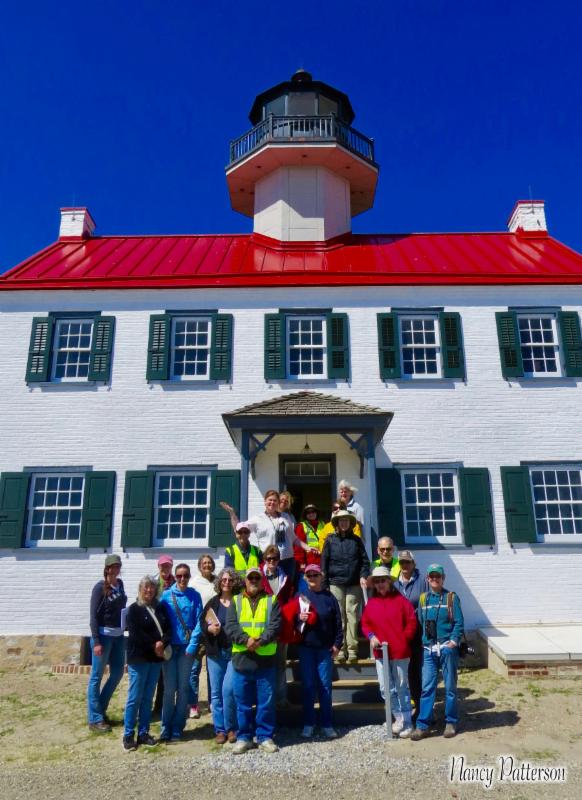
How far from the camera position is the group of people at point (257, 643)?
5.59 m

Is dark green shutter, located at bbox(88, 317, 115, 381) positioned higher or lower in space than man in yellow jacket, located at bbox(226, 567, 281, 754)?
higher

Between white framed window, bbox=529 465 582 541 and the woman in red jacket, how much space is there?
5.99 m

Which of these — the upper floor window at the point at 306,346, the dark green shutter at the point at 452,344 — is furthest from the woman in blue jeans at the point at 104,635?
the dark green shutter at the point at 452,344

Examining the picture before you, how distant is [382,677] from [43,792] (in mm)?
3311

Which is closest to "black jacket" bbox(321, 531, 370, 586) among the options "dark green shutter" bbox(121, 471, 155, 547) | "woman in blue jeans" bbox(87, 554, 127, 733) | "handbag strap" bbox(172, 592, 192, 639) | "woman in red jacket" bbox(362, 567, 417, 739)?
"woman in red jacket" bbox(362, 567, 417, 739)

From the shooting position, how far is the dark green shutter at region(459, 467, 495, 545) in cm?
1051

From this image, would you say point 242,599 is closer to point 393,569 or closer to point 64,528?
point 393,569

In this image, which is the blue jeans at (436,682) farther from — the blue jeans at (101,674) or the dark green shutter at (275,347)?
the dark green shutter at (275,347)

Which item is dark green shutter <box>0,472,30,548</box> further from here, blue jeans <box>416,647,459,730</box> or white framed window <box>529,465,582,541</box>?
white framed window <box>529,465,582,541</box>

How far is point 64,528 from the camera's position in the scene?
10.8 m

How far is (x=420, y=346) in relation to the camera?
1177 centimetres

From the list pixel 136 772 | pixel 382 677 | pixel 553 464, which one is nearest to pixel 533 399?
pixel 553 464

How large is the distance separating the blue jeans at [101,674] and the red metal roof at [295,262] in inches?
299

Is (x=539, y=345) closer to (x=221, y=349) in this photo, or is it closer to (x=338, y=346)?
(x=338, y=346)
